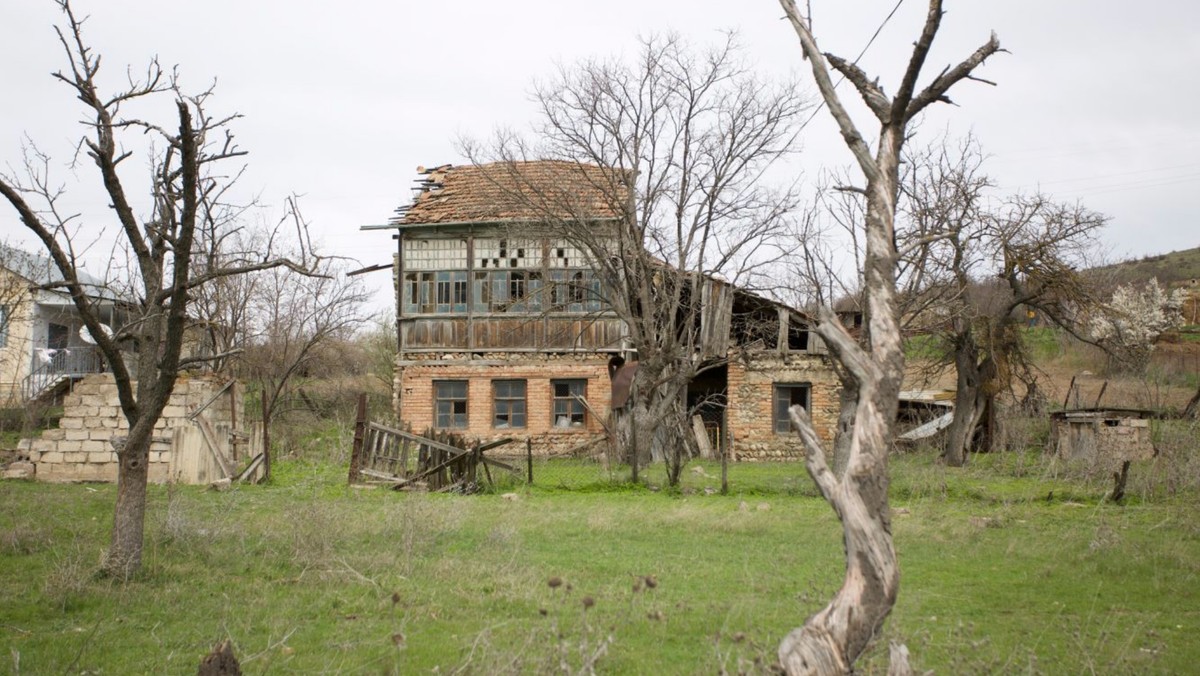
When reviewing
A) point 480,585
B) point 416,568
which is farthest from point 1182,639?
point 416,568

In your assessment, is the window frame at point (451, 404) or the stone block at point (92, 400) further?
the window frame at point (451, 404)

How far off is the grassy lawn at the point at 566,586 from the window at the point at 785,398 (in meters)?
13.6

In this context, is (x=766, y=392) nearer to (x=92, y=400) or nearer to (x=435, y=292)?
(x=435, y=292)

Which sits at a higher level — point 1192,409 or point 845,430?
point 1192,409

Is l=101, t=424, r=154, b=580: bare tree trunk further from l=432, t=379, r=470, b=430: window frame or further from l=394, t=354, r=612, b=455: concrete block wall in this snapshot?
l=432, t=379, r=470, b=430: window frame

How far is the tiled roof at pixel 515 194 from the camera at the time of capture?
962 inches

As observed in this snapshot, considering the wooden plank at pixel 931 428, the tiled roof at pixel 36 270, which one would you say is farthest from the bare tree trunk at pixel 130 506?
the wooden plank at pixel 931 428

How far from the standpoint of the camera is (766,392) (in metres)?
30.2

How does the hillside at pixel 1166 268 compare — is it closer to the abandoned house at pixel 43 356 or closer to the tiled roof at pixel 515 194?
the tiled roof at pixel 515 194

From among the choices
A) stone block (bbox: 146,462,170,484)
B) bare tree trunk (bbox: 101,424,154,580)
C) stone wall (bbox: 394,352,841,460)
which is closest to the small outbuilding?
stone wall (bbox: 394,352,841,460)

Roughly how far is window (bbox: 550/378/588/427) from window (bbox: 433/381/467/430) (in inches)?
106

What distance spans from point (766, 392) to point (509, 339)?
801 centimetres

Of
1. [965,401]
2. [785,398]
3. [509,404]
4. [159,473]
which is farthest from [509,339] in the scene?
[965,401]

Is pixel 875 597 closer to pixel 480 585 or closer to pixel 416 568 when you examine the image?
pixel 480 585
